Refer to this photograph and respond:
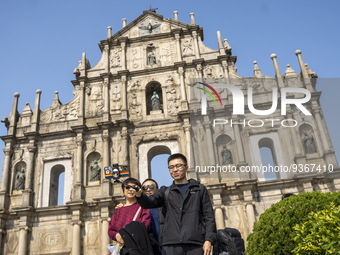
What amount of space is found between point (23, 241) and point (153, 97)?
9.57m

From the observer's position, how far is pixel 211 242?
3840mm

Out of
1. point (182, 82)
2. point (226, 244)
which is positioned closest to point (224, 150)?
point (182, 82)

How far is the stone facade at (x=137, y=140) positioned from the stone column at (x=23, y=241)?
45mm

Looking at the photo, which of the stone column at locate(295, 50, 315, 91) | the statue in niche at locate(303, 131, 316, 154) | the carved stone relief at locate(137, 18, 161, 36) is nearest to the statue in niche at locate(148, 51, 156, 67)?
the carved stone relief at locate(137, 18, 161, 36)

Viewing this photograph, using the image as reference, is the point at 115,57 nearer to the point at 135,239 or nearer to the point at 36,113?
the point at 36,113

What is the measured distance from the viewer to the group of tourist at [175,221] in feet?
12.7

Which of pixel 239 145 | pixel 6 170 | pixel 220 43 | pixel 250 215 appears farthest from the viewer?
pixel 220 43

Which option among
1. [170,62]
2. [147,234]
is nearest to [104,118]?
[170,62]

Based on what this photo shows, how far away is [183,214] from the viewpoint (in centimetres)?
407

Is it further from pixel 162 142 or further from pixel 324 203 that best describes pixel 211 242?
pixel 162 142

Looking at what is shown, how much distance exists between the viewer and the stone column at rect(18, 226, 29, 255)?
617 inches

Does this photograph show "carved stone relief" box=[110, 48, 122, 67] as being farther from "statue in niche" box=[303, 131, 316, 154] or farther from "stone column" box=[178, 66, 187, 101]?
"statue in niche" box=[303, 131, 316, 154]

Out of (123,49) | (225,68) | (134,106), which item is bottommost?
(134,106)

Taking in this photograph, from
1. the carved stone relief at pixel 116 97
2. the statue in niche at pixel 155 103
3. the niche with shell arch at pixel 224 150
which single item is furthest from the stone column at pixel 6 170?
the niche with shell arch at pixel 224 150
